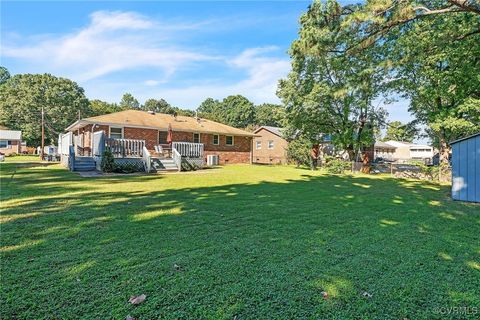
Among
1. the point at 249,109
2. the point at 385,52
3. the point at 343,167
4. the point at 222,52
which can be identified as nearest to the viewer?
the point at 385,52

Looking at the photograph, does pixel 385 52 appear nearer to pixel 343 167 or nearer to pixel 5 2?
pixel 343 167

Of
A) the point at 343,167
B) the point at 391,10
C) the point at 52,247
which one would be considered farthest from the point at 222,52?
the point at 52,247

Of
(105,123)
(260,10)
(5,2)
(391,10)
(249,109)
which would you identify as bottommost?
(105,123)

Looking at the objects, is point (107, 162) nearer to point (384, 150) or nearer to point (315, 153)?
point (315, 153)

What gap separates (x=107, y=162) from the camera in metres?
13.8

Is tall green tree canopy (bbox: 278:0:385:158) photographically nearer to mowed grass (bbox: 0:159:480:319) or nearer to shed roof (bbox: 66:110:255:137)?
shed roof (bbox: 66:110:255:137)

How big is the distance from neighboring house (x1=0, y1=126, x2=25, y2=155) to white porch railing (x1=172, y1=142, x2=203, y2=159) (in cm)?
3978

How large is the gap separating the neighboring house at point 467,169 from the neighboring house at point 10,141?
174ft

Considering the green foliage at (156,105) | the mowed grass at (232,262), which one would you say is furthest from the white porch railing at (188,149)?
the green foliage at (156,105)

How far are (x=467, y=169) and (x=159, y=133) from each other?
18.0 m

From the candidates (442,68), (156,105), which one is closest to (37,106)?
(156,105)

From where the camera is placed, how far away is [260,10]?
12453 millimetres

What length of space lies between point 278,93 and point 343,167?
8477 millimetres

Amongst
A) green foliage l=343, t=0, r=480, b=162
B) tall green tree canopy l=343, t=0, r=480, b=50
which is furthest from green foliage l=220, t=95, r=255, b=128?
tall green tree canopy l=343, t=0, r=480, b=50
